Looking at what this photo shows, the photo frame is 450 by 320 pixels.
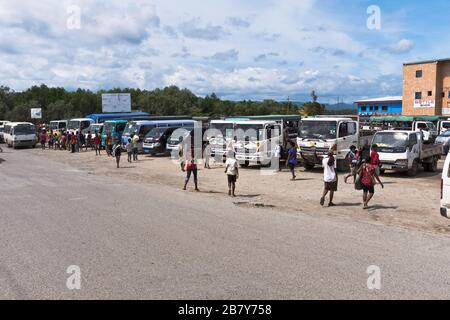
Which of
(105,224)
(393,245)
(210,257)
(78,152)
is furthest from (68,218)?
(78,152)

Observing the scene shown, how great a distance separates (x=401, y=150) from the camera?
60.0ft

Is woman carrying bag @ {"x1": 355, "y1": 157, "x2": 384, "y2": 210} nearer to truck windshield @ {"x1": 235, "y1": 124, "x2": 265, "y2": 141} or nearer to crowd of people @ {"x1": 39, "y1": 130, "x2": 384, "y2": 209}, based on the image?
crowd of people @ {"x1": 39, "y1": 130, "x2": 384, "y2": 209}

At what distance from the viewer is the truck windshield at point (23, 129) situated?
3828 cm

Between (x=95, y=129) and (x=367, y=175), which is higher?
(x=95, y=129)

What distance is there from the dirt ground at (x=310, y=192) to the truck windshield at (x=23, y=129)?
17581 mm

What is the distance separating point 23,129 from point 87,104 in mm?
46129

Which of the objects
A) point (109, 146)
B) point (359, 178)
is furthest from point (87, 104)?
point (359, 178)

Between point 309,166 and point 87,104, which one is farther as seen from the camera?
point 87,104

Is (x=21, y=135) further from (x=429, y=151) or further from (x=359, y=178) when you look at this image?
(x=359, y=178)

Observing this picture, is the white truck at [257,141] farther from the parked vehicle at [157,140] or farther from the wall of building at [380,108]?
the wall of building at [380,108]

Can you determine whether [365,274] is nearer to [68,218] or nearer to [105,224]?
[105,224]

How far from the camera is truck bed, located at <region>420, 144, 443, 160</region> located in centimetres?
1945
